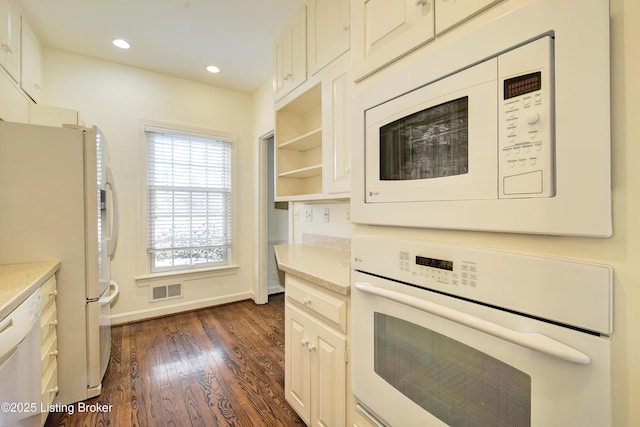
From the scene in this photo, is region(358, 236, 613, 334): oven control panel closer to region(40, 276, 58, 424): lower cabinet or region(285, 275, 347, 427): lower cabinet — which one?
A: region(285, 275, 347, 427): lower cabinet

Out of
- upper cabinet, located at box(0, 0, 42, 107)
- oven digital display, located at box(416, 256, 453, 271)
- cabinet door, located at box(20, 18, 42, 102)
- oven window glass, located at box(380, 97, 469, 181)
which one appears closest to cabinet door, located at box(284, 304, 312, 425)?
oven digital display, located at box(416, 256, 453, 271)

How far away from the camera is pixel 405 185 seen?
0.81 metres

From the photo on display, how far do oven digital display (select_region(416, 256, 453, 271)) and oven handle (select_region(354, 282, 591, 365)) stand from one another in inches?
3.8

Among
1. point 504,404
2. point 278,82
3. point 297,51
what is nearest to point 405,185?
point 504,404

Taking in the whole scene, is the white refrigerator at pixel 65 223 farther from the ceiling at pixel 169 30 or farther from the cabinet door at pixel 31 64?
the ceiling at pixel 169 30

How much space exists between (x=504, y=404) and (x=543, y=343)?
22 centimetres

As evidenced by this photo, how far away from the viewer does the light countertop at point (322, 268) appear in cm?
122

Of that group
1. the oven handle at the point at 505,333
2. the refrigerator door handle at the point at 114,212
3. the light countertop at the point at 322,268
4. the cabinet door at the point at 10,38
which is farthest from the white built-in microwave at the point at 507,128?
the cabinet door at the point at 10,38

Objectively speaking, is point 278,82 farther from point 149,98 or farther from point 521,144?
point 521,144

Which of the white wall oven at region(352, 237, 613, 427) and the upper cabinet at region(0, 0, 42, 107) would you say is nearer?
the white wall oven at region(352, 237, 613, 427)

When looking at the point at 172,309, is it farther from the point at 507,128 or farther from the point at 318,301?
the point at 507,128

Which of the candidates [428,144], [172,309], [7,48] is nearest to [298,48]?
[428,144]

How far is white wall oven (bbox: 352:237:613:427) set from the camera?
1.62 feet

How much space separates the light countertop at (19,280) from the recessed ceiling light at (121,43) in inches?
81.7
